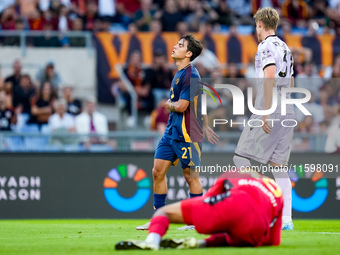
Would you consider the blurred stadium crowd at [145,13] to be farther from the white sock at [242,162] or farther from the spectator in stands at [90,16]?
the white sock at [242,162]

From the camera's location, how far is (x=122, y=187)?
11742mm

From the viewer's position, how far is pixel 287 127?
25.3 feet

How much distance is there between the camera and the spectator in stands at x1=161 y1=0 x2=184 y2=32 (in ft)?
52.9

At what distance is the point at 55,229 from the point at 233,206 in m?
3.95

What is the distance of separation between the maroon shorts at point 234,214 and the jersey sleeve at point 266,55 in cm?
252

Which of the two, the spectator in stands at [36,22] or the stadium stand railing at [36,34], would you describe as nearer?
the stadium stand railing at [36,34]

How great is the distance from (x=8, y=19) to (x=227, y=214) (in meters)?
11.8

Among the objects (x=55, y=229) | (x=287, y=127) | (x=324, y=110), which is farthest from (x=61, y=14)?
(x=287, y=127)

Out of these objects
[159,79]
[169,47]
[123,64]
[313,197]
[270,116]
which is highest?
[169,47]

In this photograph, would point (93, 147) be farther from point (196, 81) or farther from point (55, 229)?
point (196, 81)

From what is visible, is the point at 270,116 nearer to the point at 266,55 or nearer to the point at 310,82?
the point at 266,55

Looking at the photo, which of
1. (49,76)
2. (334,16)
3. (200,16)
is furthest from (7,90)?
(334,16)

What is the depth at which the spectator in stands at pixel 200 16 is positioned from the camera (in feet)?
53.5

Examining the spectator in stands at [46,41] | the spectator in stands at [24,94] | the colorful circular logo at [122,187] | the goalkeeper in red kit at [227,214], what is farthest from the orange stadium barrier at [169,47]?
the goalkeeper in red kit at [227,214]
